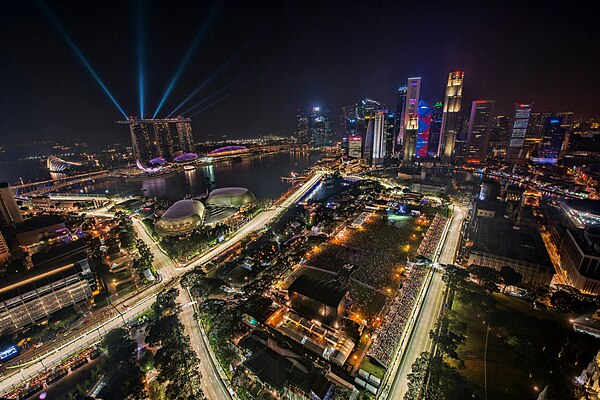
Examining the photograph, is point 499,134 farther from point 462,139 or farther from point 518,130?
point 462,139

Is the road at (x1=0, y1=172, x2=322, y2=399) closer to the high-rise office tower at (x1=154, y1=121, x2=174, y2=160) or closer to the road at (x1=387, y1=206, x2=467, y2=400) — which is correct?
the road at (x1=387, y1=206, x2=467, y2=400)

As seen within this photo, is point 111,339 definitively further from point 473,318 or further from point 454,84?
point 454,84

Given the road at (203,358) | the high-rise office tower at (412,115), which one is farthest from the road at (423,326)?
the high-rise office tower at (412,115)

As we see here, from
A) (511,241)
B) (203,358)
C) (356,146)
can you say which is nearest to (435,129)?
(356,146)

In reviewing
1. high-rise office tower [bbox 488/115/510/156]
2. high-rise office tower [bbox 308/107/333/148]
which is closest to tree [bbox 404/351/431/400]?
high-rise office tower [bbox 488/115/510/156]

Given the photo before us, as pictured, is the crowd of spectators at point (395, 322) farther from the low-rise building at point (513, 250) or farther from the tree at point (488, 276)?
the low-rise building at point (513, 250)

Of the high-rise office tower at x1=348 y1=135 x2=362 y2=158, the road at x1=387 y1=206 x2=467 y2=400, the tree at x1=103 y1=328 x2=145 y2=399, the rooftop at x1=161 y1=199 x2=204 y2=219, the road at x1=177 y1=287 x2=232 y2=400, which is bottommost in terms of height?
the road at x1=177 y1=287 x2=232 y2=400

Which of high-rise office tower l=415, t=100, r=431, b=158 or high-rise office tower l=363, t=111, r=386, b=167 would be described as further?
high-rise office tower l=363, t=111, r=386, b=167

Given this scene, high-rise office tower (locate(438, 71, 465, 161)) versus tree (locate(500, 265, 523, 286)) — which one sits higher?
high-rise office tower (locate(438, 71, 465, 161))
